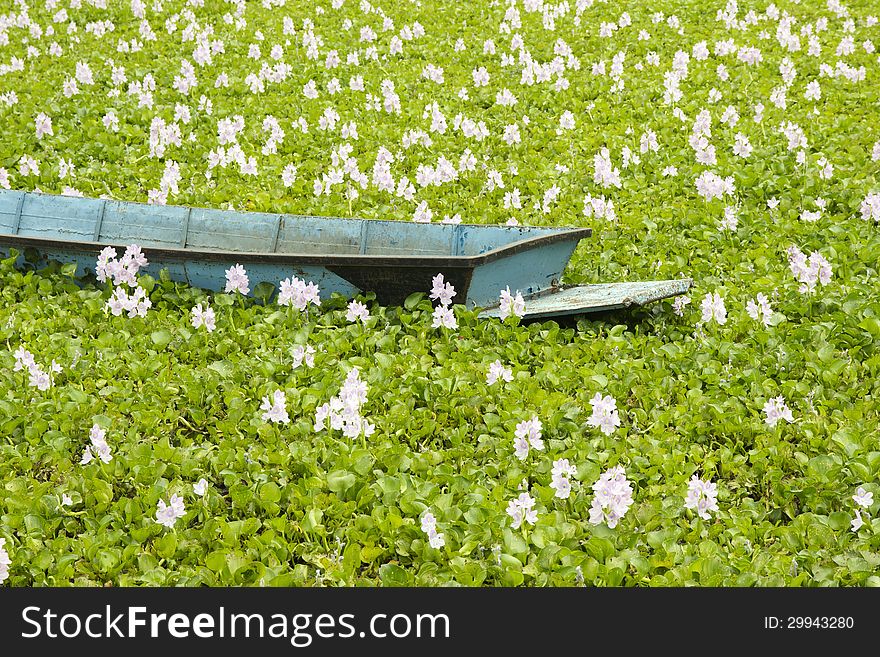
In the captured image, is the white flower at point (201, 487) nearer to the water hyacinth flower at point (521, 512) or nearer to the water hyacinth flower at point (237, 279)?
the water hyacinth flower at point (521, 512)

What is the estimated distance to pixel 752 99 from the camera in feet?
39.1

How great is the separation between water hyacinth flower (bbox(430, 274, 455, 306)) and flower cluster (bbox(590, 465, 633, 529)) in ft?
8.34

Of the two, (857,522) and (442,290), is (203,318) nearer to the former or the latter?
(442,290)

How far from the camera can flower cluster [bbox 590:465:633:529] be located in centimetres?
494

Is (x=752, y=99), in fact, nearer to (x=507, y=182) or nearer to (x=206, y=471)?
(x=507, y=182)

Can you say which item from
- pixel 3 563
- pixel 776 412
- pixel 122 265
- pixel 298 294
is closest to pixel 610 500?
pixel 776 412

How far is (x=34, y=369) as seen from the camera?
6461 millimetres

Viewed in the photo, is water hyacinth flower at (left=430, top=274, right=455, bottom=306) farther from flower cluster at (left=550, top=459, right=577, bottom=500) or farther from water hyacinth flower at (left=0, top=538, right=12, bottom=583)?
water hyacinth flower at (left=0, top=538, right=12, bottom=583)

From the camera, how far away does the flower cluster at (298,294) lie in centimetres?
739

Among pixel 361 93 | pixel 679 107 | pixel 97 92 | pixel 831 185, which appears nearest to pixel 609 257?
pixel 831 185

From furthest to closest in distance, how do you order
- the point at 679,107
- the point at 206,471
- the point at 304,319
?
the point at 679,107
the point at 304,319
the point at 206,471

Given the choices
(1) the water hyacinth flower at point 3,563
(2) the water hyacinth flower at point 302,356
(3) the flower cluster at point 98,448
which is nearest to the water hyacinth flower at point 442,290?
(2) the water hyacinth flower at point 302,356

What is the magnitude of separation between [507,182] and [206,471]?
586 cm

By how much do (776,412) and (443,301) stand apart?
2651 mm
